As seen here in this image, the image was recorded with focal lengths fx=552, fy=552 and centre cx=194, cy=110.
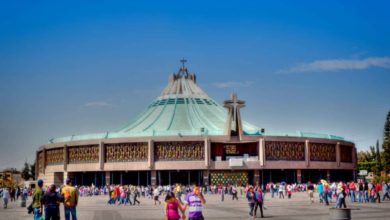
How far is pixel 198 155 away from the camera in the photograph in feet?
210

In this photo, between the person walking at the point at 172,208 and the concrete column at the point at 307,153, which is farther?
the concrete column at the point at 307,153

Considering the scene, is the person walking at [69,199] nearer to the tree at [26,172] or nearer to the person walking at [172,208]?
the person walking at [172,208]

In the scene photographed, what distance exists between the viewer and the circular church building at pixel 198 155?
6412cm

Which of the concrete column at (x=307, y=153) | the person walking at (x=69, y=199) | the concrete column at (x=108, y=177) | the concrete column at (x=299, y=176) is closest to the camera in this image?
the person walking at (x=69, y=199)

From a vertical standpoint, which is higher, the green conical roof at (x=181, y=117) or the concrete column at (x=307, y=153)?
the green conical roof at (x=181, y=117)

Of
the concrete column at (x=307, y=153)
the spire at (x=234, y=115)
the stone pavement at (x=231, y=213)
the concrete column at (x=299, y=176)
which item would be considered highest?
the spire at (x=234, y=115)

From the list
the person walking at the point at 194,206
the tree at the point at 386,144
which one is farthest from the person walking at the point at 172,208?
the tree at the point at 386,144

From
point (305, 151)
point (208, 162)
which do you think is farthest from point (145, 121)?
point (305, 151)

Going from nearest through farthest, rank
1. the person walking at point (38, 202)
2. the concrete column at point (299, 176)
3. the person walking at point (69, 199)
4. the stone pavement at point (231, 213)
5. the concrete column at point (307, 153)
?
1. the person walking at point (38, 202)
2. the person walking at point (69, 199)
3. the stone pavement at point (231, 213)
4. the concrete column at point (299, 176)
5. the concrete column at point (307, 153)

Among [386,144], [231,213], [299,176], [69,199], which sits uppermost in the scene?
[386,144]

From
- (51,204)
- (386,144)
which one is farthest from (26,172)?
(51,204)

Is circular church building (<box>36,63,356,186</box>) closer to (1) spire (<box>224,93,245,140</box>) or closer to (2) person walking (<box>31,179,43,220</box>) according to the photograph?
(1) spire (<box>224,93,245,140</box>)

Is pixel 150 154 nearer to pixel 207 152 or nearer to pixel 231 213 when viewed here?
pixel 207 152

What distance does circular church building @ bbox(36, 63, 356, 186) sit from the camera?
210 ft
